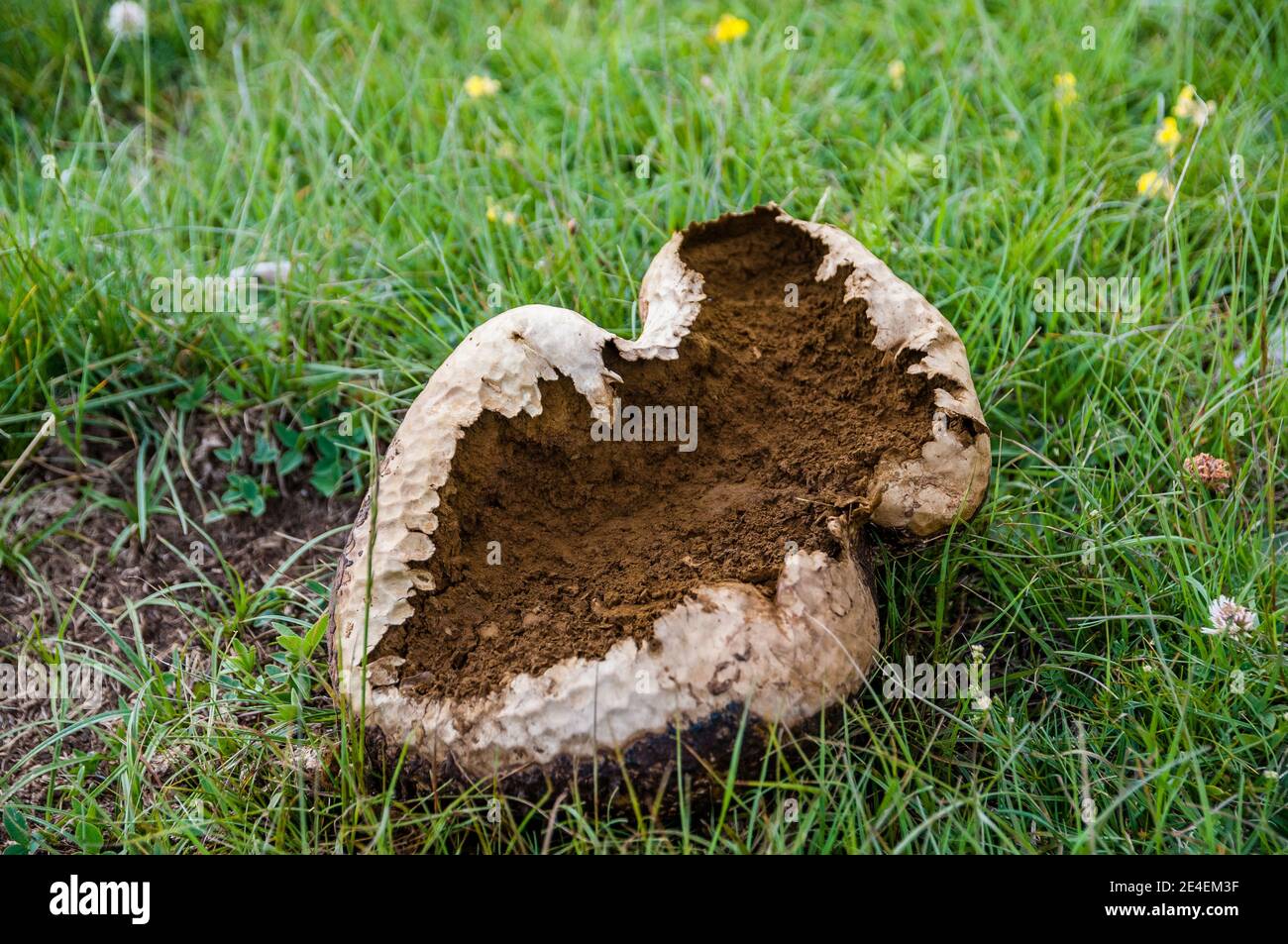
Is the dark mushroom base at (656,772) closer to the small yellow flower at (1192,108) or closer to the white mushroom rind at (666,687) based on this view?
the white mushroom rind at (666,687)

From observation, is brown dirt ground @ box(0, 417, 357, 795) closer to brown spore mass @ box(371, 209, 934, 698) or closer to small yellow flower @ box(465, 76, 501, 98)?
brown spore mass @ box(371, 209, 934, 698)

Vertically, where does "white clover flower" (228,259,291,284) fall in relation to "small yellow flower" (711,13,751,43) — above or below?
below

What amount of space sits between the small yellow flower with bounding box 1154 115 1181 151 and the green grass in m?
0.06

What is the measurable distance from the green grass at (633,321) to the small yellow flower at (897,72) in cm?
3

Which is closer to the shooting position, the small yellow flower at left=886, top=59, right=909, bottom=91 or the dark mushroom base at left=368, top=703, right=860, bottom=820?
the dark mushroom base at left=368, top=703, right=860, bottom=820

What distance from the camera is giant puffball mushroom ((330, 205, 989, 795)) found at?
2.12 metres

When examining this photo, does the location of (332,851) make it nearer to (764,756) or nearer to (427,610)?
(427,610)

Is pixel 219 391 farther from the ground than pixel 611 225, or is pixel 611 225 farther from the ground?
pixel 611 225

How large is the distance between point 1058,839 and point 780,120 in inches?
105

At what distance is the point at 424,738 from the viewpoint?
2174 mm

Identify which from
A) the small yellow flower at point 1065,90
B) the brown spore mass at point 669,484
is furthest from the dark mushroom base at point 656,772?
the small yellow flower at point 1065,90

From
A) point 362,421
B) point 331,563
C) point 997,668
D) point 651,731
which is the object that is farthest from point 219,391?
point 997,668

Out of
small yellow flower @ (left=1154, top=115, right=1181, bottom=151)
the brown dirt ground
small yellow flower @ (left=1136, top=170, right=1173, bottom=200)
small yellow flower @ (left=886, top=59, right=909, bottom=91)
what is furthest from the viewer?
small yellow flower @ (left=886, top=59, right=909, bottom=91)

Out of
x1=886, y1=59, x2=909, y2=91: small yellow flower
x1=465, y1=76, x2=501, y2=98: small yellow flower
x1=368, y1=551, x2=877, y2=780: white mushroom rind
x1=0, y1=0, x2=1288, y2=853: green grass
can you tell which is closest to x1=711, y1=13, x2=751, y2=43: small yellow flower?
x1=0, y1=0, x2=1288, y2=853: green grass
